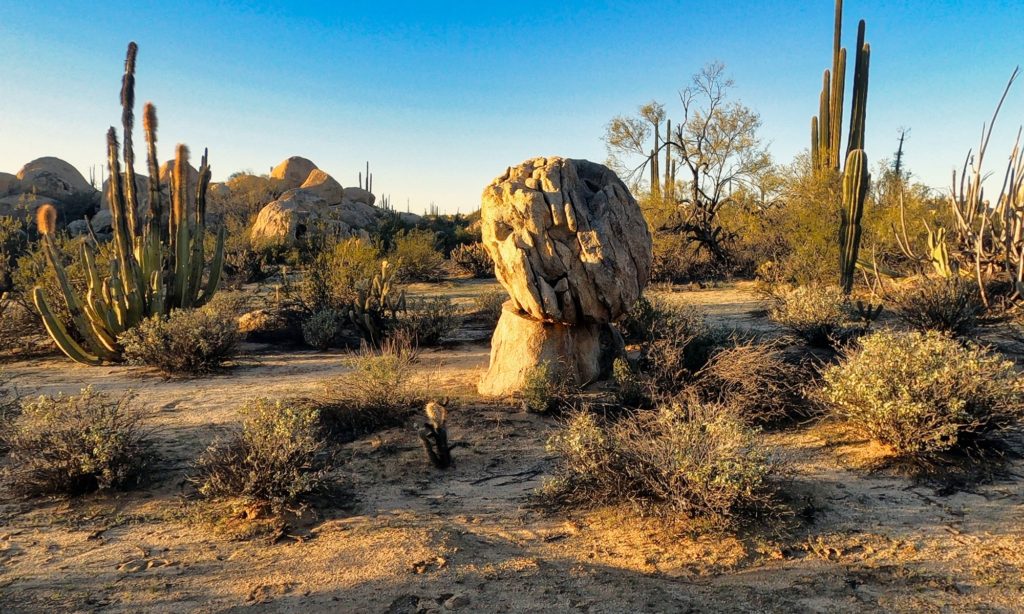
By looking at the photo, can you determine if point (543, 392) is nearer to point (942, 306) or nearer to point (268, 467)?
point (268, 467)

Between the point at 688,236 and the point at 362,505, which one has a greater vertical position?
the point at 688,236

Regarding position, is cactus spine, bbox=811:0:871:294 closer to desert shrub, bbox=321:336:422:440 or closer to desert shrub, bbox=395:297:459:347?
desert shrub, bbox=395:297:459:347

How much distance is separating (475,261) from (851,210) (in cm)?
1058

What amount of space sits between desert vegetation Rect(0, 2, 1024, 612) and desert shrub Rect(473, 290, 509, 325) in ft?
1.62

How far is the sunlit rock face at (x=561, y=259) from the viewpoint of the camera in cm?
619

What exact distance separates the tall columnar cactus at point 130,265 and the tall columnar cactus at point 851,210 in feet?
40.2

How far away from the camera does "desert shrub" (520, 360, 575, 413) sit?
19.9 feet

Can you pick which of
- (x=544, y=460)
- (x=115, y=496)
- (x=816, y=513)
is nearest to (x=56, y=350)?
(x=115, y=496)

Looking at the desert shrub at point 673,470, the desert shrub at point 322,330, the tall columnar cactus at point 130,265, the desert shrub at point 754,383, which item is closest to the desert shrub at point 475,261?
the tall columnar cactus at point 130,265

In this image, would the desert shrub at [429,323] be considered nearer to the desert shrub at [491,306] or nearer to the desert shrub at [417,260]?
the desert shrub at [491,306]

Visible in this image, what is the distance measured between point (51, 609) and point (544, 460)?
10.9ft

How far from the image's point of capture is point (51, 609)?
3002 mm

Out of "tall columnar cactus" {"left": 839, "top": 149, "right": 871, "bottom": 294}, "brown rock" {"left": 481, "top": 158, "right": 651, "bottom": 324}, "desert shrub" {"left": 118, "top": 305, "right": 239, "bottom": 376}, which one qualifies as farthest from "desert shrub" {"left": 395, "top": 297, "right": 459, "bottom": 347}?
"tall columnar cactus" {"left": 839, "top": 149, "right": 871, "bottom": 294}

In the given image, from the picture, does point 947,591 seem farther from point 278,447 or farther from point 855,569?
point 278,447
